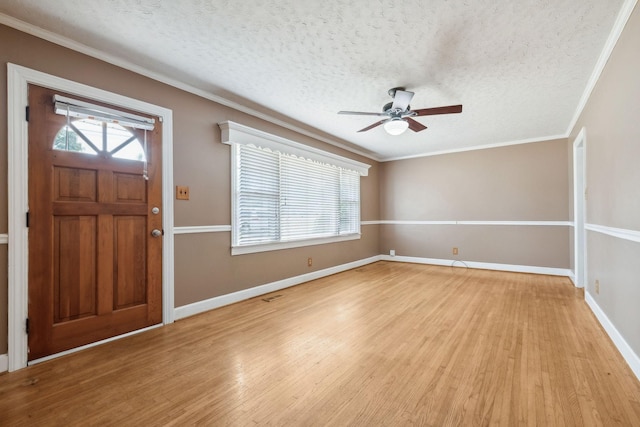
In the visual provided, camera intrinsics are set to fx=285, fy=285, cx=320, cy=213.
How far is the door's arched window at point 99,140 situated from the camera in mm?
2203

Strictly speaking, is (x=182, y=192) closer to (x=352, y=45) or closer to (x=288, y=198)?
(x=288, y=198)

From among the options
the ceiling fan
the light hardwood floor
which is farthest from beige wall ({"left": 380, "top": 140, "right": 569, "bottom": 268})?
the ceiling fan

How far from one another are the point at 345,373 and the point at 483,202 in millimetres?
4813

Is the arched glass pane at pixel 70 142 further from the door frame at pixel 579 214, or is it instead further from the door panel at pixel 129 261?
the door frame at pixel 579 214

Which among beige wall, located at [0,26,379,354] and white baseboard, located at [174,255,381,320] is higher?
beige wall, located at [0,26,379,354]

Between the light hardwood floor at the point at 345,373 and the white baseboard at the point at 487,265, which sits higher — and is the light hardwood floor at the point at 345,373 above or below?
below

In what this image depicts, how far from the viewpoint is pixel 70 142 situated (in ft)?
7.27

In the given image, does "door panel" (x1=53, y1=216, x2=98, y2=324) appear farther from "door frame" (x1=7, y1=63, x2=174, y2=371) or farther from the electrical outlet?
the electrical outlet

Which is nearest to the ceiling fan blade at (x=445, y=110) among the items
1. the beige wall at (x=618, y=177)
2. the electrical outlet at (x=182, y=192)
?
the beige wall at (x=618, y=177)

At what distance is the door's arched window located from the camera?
220 cm

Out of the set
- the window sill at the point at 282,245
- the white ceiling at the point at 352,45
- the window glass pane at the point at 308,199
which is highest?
the white ceiling at the point at 352,45

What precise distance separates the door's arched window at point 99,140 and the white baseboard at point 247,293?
61.5 inches

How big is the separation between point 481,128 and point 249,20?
3.83 metres

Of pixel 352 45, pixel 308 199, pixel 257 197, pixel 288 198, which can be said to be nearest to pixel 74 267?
pixel 257 197
